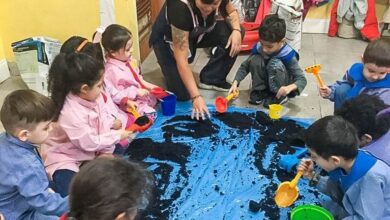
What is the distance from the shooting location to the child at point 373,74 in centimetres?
160

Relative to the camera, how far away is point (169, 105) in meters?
2.15

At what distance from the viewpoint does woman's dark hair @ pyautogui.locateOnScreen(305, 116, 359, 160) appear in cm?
119

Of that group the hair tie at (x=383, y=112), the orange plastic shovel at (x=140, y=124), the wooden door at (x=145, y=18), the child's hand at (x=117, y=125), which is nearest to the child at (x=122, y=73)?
the orange plastic shovel at (x=140, y=124)

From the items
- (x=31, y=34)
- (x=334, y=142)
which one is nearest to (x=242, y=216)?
(x=334, y=142)

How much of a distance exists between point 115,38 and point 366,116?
1.18 metres

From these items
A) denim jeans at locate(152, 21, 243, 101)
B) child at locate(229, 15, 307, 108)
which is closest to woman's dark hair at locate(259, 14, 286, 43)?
child at locate(229, 15, 307, 108)

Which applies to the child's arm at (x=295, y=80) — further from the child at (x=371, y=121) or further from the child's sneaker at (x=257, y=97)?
the child at (x=371, y=121)

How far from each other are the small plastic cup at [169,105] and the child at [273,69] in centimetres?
31

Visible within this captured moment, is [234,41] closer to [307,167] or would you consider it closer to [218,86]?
[218,86]

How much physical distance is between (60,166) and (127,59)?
2.38 ft

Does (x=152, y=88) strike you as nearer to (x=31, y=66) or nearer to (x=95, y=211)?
(x=31, y=66)

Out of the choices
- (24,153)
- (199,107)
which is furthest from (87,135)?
(199,107)

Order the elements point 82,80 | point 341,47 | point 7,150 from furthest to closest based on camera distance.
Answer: point 341,47 → point 82,80 → point 7,150

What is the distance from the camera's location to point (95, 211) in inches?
33.6
